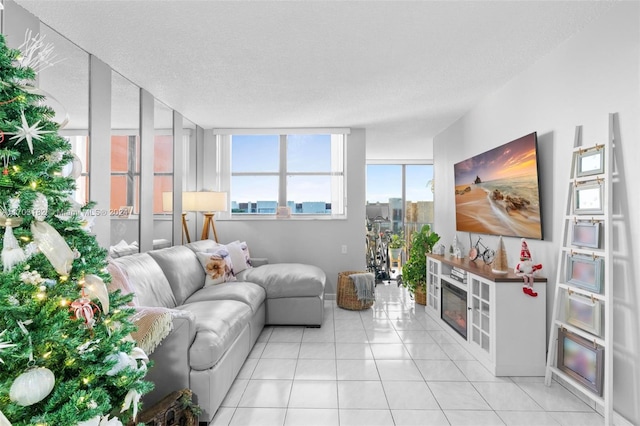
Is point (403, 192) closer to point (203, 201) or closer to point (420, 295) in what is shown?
point (420, 295)

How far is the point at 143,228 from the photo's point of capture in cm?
369

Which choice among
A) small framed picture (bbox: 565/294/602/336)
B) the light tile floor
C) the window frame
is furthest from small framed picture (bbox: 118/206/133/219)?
small framed picture (bbox: 565/294/602/336)

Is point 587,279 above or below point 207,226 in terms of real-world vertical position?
below

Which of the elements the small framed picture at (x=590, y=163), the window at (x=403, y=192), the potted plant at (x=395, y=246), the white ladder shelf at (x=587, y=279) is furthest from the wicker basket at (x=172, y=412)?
the window at (x=403, y=192)

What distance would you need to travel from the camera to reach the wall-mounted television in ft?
9.64

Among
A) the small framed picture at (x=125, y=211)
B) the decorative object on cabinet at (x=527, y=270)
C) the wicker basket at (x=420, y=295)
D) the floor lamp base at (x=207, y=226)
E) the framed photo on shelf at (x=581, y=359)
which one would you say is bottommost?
the wicker basket at (x=420, y=295)

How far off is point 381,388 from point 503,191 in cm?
207

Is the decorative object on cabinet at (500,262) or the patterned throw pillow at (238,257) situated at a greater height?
the decorative object on cabinet at (500,262)

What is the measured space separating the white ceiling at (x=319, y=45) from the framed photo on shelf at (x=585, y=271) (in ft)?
5.10

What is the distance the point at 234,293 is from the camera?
134 inches

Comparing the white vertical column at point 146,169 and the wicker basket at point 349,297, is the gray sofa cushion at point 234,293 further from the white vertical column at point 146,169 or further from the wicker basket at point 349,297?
the wicker basket at point 349,297

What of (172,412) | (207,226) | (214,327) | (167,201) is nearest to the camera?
(172,412)

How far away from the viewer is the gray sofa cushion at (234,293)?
3320 mm

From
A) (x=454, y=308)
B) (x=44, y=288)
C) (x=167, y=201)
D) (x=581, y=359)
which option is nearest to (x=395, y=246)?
(x=454, y=308)
